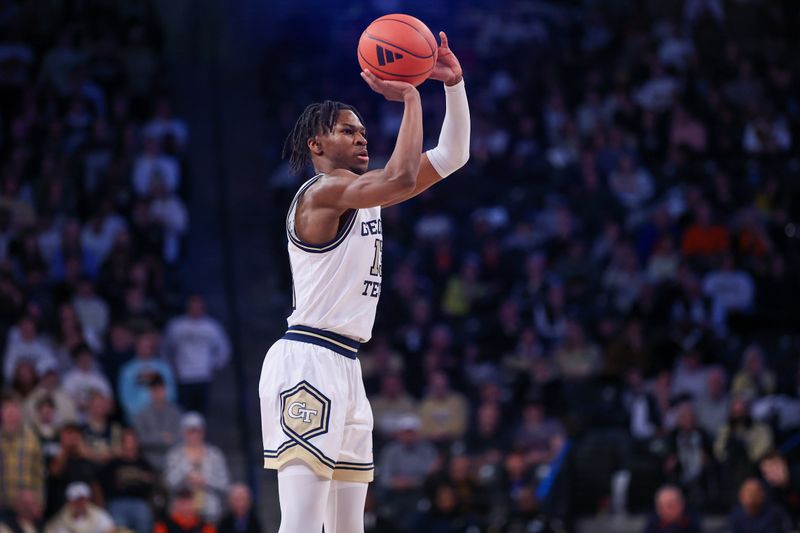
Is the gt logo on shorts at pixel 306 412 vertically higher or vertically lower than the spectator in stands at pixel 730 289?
lower

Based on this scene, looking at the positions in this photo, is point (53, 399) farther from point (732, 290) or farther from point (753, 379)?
point (732, 290)

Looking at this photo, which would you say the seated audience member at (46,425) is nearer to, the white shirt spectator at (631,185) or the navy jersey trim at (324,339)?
the navy jersey trim at (324,339)

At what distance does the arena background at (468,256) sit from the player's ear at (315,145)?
21.6ft

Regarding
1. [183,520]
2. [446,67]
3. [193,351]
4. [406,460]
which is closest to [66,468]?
[183,520]

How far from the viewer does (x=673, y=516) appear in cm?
1155

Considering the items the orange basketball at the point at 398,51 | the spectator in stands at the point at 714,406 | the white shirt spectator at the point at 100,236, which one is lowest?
the spectator in stands at the point at 714,406

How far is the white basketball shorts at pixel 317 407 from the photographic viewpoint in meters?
6.00

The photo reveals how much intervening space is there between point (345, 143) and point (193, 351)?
865cm

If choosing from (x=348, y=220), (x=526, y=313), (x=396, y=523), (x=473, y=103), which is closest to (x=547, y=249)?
(x=526, y=313)

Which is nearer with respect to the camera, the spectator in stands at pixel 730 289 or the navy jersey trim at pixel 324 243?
the navy jersey trim at pixel 324 243

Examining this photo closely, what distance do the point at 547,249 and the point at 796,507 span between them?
5.33 m

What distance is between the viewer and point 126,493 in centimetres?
1256

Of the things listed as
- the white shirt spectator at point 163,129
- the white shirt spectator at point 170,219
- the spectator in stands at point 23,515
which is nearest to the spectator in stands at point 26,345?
the spectator in stands at point 23,515

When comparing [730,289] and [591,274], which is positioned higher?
[591,274]
